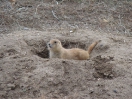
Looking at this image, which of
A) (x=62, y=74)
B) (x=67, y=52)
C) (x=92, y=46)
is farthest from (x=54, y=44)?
(x=62, y=74)

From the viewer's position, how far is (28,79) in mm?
4711

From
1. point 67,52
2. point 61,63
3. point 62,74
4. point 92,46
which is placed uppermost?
point 92,46

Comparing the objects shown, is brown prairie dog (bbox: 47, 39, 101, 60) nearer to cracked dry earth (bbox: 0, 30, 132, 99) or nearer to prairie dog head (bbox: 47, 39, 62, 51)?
prairie dog head (bbox: 47, 39, 62, 51)

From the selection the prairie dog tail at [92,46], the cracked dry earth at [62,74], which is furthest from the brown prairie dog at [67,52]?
the cracked dry earth at [62,74]

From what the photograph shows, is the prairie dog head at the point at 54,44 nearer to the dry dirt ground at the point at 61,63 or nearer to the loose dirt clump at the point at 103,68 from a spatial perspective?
the dry dirt ground at the point at 61,63

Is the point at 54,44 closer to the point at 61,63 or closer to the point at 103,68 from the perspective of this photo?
the point at 61,63

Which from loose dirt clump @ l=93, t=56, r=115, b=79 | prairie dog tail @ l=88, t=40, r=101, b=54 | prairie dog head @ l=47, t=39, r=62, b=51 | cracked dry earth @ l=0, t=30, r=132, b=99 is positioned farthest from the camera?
prairie dog tail @ l=88, t=40, r=101, b=54

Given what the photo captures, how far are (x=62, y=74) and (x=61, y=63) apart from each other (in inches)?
14.1

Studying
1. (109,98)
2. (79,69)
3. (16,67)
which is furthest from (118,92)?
(16,67)

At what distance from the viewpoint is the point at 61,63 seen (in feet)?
17.0

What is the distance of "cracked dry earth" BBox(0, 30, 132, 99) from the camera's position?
4.47m

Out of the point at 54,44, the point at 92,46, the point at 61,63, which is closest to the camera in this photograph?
the point at 61,63

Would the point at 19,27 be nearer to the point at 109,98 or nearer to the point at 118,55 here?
Answer: the point at 118,55

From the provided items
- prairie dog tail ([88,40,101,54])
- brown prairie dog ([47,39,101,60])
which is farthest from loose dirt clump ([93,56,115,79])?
prairie dog tail ([88,40,101,54])
